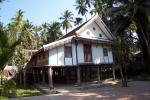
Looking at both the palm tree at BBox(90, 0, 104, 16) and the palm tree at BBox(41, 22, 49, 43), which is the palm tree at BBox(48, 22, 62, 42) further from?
the palm tree at BBox(90, 0, 104, 16)

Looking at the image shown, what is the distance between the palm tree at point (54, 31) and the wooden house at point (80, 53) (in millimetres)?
Result: 26171

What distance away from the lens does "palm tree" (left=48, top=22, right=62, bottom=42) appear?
56656 millimetres

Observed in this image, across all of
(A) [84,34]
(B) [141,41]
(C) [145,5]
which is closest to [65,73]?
(A) [84,34]

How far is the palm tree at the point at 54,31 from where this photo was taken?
56656mm

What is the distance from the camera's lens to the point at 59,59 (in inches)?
939

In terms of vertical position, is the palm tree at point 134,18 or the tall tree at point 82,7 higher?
the tall tree at point 82,7

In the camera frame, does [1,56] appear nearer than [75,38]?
Yes

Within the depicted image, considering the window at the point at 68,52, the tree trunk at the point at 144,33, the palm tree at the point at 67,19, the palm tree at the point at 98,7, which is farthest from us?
the palm tree at the point at 67,19

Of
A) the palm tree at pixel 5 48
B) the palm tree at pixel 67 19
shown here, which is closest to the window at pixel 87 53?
Result: the palm tree at pixel 5 48

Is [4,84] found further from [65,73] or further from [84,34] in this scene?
[65,73]

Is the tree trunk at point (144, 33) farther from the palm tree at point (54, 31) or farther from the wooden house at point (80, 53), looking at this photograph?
the palm tree at point (54, 31)

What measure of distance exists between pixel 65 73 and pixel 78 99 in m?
16.2

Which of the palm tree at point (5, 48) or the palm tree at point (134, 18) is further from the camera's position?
the palm tree at point (134, 18)

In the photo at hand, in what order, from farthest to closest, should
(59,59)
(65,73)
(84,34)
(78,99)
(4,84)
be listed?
(65,73), (84,34), (59,59), (78,99), (4,84)
